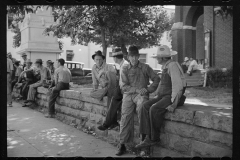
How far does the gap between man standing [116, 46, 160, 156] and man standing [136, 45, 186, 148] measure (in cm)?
41

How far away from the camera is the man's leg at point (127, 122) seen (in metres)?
5.11

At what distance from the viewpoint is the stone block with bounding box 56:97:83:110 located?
7.67 meters

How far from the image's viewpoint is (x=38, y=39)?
13.6m

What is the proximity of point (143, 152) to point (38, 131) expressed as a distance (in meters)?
3.08

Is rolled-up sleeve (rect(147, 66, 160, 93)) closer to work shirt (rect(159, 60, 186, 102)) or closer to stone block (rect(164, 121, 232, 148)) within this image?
work shirt (rect(159, 60, 186, 102))

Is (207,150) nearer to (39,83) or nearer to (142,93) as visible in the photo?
(142,93)

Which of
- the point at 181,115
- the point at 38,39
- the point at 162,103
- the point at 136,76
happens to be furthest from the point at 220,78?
the point at 181,115

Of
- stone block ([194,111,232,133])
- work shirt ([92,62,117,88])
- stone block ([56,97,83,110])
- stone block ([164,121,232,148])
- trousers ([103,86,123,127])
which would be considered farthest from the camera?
stone block ([56,97,83,110])

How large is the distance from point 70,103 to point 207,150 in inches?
198

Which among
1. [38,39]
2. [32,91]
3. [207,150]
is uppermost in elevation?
[38,39]

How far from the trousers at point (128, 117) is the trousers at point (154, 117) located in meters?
0.48

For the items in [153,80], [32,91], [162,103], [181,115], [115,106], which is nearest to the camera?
[181,115]

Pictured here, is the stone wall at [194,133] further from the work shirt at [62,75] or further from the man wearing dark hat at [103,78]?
the work shirt at [62,75]

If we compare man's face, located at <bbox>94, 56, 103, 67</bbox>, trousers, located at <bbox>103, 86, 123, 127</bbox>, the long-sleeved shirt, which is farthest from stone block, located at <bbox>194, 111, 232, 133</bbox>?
man's face, located at <bbox>94, 56, 103, 67</bbox>
